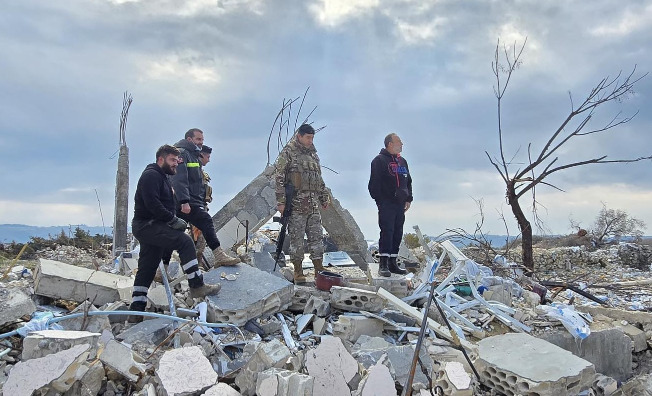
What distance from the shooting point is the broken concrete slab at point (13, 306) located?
4320 mm

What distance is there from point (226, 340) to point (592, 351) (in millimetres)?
3821

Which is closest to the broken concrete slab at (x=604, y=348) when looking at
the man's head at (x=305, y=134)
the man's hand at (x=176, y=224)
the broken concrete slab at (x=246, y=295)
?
the broken concrete slab at (x=246, y=295)

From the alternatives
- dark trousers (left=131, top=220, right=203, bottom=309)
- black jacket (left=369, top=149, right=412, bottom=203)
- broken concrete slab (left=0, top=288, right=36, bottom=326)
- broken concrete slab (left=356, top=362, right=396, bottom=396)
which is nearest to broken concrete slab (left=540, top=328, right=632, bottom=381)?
black jacket (left=369, top=149, right=412, bottom=203)

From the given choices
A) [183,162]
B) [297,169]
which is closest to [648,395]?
[297,169]

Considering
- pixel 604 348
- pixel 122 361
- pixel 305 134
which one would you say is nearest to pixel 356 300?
pixel 305 134

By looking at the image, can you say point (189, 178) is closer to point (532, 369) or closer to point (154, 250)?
point (154, 250)

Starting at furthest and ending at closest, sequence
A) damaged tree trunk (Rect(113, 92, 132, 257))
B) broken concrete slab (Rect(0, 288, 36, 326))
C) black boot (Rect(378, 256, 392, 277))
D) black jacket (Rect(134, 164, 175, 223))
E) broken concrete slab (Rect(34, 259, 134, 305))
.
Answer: damaged tree trunk (Rect(113, 92, 132, 257))
black boot (Rect(378, 256, 392, 277))
broken concrete slab (Rect(34, 259, 134, 305))
black jacket (Rect(134, 164, 175, 223))
broken concrete slab (Rect(0, 288, 36, 326))

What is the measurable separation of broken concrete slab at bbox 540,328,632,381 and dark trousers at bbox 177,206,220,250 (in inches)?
149

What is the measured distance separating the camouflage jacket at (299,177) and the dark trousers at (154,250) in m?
1.53

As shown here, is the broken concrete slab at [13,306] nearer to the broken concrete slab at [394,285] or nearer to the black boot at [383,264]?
the broken concrete slab at [394,285]

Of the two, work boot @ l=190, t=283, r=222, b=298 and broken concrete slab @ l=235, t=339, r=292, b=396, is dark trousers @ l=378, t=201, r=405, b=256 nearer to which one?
work boot @ l=190, t=283, r=222, b=298

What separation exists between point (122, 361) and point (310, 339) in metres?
1.69

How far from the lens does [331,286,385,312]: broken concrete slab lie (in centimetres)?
518

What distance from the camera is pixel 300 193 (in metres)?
6.25
